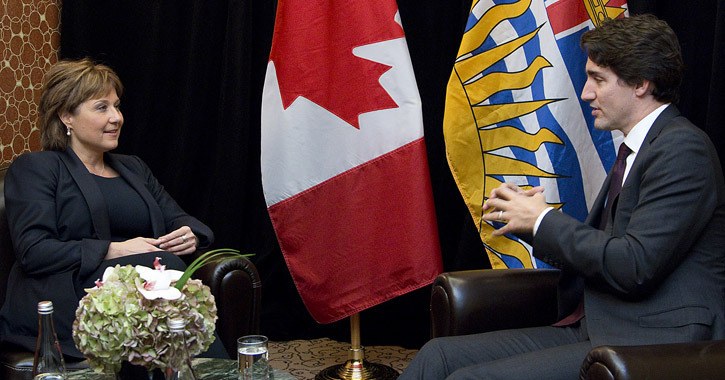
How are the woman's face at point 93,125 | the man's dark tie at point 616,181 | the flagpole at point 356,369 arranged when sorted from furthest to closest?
the flagpole at point 356,369 < the woman's face at point 93,125 < the man's dark tie at point 616,181

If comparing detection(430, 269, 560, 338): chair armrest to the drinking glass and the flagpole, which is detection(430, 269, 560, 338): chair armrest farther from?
the flagpole

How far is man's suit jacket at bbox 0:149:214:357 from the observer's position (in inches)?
103

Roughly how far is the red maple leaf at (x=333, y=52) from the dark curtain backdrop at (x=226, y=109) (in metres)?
0.64

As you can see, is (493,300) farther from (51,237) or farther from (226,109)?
(226,109)

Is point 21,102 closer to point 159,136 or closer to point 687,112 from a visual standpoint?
point 159,136

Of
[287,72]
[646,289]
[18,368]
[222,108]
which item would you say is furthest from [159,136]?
[646,289]

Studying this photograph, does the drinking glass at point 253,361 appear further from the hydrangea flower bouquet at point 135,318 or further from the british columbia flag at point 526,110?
the british columbia flag at point 526,110

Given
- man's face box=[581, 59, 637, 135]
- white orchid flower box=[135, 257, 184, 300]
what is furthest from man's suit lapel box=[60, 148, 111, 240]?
man's face box=[581, 59, 637, 135]

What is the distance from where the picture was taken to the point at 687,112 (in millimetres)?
3070

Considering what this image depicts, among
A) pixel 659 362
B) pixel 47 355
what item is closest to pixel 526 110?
pixel 659 362

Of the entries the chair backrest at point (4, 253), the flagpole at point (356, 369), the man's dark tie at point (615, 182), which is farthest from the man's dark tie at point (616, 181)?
the chair backrest at point (4, 253)

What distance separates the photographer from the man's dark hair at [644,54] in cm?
210

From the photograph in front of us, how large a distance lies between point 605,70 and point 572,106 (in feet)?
2.37

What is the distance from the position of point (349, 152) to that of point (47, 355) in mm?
1489
